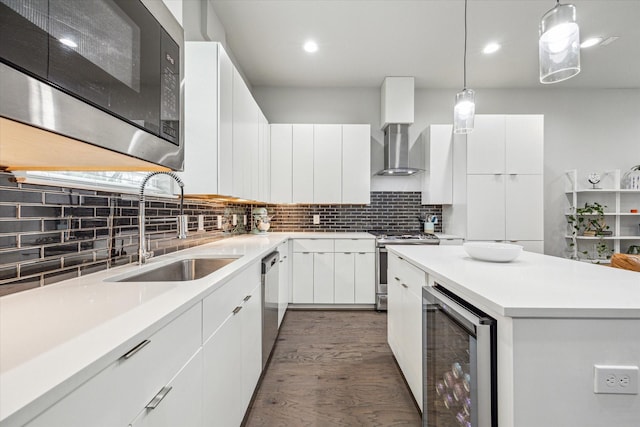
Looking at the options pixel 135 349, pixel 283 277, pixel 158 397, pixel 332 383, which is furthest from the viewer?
pixel 283 277

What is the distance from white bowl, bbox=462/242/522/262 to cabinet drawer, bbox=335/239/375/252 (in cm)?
198

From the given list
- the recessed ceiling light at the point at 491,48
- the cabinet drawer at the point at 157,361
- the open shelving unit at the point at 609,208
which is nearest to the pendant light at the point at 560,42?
the cabinet drawer at the point at 157,361

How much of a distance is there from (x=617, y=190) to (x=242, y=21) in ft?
16.3

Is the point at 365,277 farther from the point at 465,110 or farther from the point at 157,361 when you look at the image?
the point at 157,361

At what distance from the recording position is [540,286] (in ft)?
3.67

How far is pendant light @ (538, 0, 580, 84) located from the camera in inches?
54.9

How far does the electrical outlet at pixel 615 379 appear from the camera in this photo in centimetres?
86

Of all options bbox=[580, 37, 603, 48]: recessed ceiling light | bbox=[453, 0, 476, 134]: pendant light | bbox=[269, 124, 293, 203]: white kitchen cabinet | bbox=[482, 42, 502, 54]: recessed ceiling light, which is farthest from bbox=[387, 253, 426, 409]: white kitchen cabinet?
bbox=[580, 37, 603, 48]: recessed ceiling light

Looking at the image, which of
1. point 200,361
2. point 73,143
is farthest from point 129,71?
point 200,361

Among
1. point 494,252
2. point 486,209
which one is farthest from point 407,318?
point 486,209

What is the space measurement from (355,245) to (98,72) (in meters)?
3.22

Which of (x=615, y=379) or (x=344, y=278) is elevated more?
(x=615, y=379)

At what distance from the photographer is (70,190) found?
122 cm

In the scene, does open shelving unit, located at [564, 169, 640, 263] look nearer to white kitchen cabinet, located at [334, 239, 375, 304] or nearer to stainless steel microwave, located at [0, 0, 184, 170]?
white kitchen cabinet, located at [334, 239, 375, 304]
